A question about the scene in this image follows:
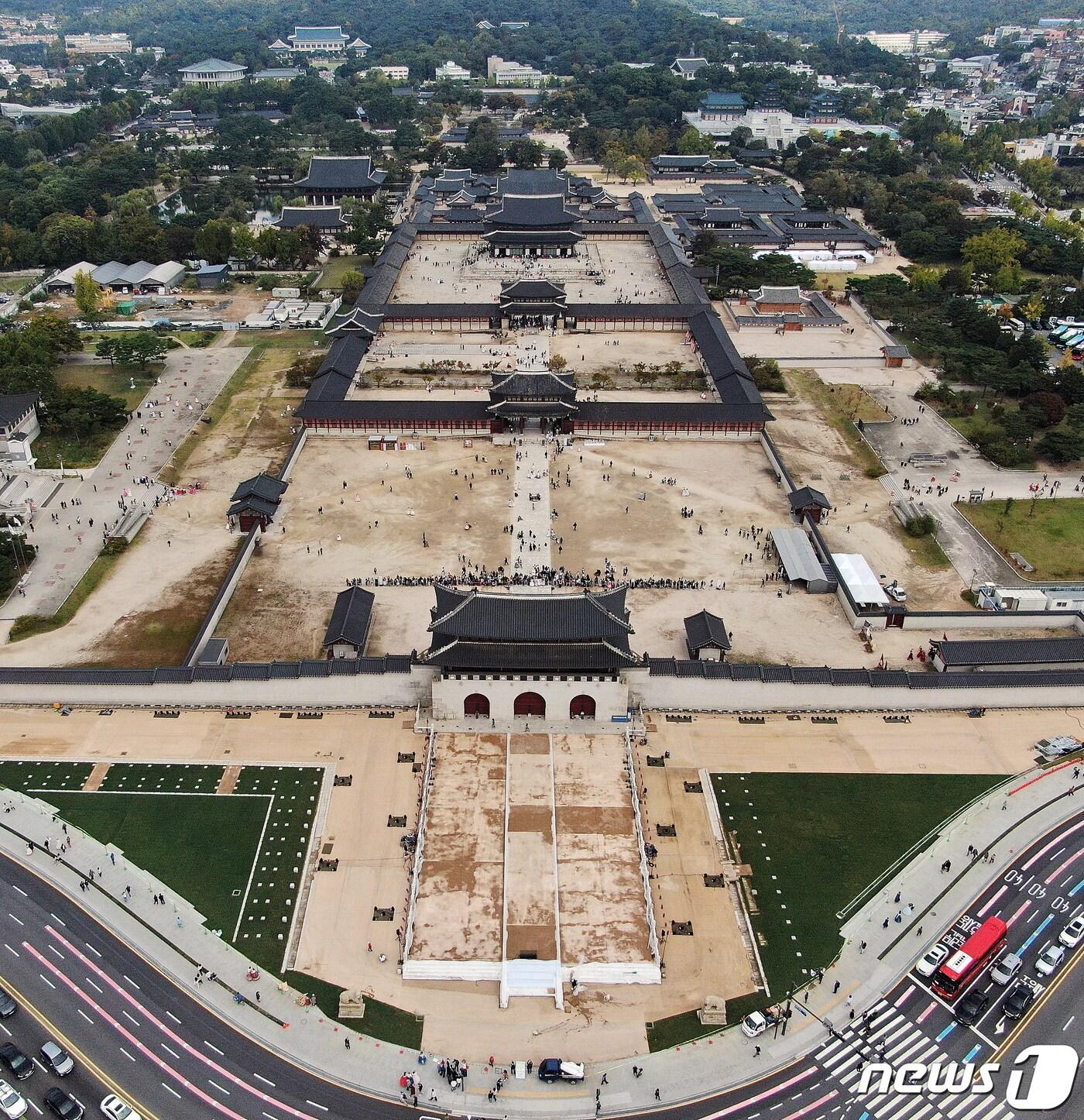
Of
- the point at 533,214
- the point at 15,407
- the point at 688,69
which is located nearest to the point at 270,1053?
the point at 15,407

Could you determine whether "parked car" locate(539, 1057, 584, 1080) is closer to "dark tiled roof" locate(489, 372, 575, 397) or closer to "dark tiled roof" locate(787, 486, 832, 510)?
"dark tiled roof" locate(787, 486, 832, 510)

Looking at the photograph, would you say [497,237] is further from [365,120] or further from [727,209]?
[365,120]

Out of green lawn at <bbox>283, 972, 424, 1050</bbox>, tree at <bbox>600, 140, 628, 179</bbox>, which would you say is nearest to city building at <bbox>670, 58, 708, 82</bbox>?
tree at <bbox>600, 140, 628, 179</bbox>

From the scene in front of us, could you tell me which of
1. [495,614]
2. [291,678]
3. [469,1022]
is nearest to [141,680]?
[291,678]

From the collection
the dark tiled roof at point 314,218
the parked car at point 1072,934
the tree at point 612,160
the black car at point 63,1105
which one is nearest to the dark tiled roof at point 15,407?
the black car at point 63,1105

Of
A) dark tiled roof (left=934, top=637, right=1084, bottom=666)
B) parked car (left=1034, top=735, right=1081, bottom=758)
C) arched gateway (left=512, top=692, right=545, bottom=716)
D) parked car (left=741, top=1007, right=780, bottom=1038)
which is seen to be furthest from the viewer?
dark tiled roof (left=934, top=637, right=1084, bottom=666)

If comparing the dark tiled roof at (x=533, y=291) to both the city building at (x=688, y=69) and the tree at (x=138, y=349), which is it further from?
the city building at (x=688, y=69)

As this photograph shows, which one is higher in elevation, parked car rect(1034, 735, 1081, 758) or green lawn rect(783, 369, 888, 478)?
parked car rect(1034, 735, 1081, 758)
